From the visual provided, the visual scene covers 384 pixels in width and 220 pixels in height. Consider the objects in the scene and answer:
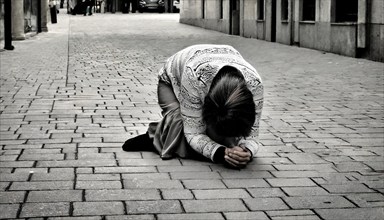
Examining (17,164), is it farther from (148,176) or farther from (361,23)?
(361,23)

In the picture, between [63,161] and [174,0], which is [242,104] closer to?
[63,161]

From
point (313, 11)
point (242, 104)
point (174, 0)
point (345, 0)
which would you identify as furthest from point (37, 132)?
point (174, 0)

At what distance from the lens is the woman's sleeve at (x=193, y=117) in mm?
4531

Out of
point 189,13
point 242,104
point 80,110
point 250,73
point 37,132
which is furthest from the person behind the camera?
point 189,13

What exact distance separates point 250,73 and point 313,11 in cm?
1271

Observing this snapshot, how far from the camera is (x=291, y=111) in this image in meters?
7.54

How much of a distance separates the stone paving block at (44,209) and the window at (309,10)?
1382 cm

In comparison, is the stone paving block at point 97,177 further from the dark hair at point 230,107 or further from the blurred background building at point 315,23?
the blurred background building at point 315,23

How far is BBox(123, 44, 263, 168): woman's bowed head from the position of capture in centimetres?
423

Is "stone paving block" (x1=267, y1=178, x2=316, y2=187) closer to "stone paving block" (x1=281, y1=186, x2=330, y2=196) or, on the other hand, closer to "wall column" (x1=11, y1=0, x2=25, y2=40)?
"stone paving block" (x1=281, y1=186, x2=330, y2=196)

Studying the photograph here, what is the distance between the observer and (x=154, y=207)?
3.83m

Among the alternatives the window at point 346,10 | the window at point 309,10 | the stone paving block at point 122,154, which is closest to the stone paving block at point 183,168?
the stone paving block at point 122,154

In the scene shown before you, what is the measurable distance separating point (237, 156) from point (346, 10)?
1100cm

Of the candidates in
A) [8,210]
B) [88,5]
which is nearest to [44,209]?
[8,210]
